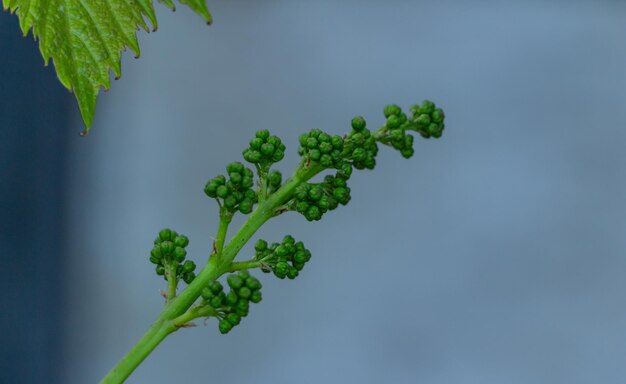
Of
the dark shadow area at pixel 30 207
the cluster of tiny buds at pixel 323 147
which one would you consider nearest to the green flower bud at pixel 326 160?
the cluster of tiny buds at pixel 323 147

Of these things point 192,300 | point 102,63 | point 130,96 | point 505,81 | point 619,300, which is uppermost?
point 130,96

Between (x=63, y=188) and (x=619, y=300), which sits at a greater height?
(x=63, y=188)

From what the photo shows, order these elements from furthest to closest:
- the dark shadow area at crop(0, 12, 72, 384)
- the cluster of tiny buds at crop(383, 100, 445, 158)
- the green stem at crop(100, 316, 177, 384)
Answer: the dark shadow area at crop(0, 12, 72, 384), the cluster of tiny buds at crop(383, 100, 445, 158), the green stem at crop(100, 316, 177, 384)

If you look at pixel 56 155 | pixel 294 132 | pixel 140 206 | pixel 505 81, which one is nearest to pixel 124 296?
pixel 140 206

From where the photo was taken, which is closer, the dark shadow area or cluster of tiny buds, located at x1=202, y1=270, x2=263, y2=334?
cluster of tiny buds, located at x1=202, y1=270, x2=263, y2=334

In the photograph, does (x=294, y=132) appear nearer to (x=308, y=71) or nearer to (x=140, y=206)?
(x=308, y=71)

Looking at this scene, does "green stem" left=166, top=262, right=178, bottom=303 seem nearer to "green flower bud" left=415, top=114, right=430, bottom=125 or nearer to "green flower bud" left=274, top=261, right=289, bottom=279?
"green flower bud" left=274, top=261, right=289, bottom=279

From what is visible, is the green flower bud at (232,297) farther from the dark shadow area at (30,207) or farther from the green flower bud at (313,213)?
the dark shadow area at (30,207)

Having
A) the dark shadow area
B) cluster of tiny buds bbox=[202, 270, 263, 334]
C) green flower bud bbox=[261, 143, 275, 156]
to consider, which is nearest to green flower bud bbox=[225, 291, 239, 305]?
cluster of tiny buds bbox=[202, 270, 263, 334]
